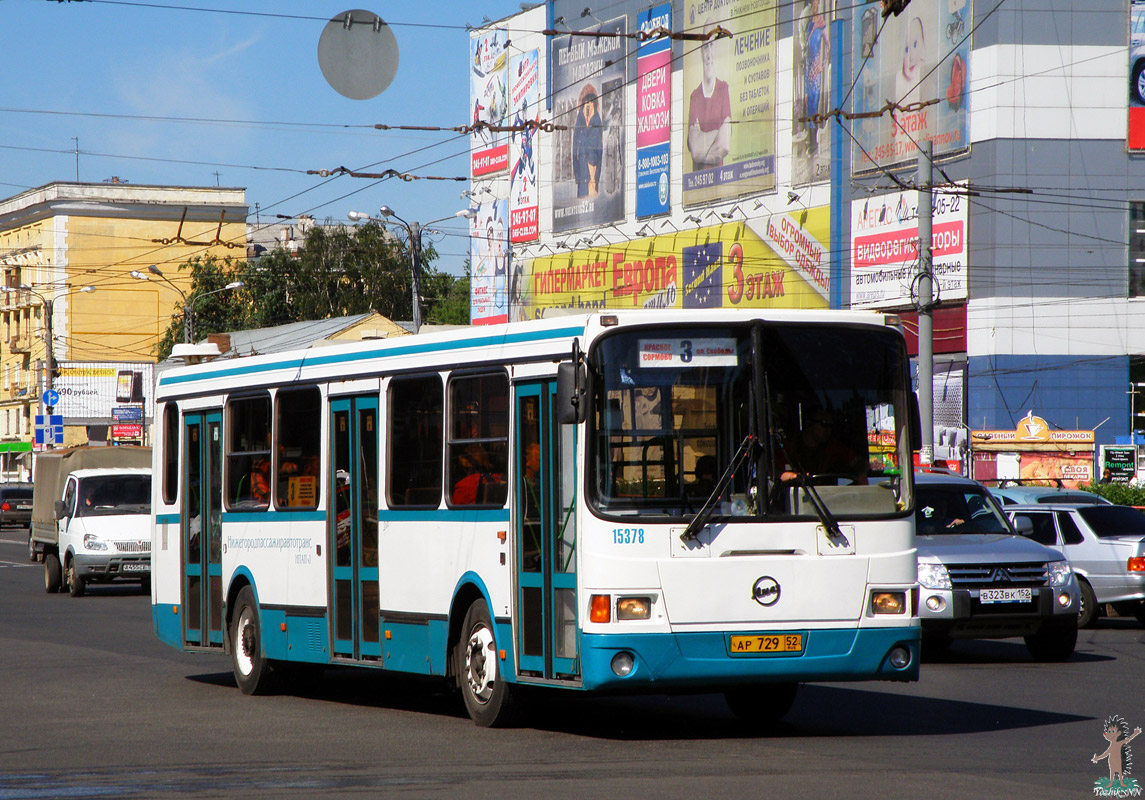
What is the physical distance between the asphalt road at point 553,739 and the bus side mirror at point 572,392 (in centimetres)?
187

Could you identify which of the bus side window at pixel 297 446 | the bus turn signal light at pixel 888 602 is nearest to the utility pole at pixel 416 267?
the bus side window at pixel 297 446

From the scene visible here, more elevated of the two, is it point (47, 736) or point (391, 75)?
point (391, 75)

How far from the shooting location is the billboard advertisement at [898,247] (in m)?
55.9

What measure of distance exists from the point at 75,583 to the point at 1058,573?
1766 cm

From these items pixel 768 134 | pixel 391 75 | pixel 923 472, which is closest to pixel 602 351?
pixel 391 75

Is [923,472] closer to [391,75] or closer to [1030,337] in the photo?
[391,75]

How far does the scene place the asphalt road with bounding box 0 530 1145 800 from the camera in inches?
337

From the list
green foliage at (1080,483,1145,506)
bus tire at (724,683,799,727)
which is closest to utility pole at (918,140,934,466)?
green foliage at (1080,483,1145,506)

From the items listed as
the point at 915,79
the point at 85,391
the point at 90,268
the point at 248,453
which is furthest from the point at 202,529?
the point at 90,268

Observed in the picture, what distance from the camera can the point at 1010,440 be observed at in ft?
180

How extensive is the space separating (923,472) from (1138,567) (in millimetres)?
Answer: 4286

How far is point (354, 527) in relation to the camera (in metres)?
12.6

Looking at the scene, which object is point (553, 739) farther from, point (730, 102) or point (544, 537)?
point (730, 102)

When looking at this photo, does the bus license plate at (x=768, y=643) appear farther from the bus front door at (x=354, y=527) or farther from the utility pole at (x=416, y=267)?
the utility pole at (x=416, y=267)
